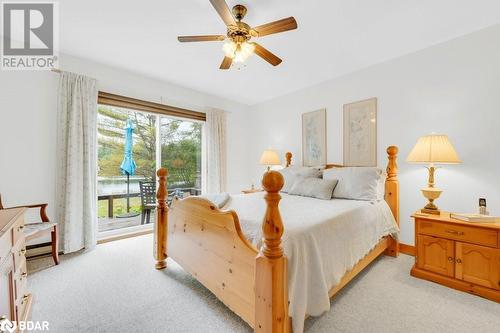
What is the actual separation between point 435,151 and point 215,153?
321 cm

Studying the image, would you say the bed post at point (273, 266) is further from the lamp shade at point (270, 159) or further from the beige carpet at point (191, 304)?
the lamp shade at point (270, 159)

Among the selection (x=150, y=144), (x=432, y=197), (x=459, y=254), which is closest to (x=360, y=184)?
(x=432, y=197)

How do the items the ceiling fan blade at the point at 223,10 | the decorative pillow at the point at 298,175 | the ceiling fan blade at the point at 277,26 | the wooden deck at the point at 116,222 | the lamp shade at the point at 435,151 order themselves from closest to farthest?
the ceiling fan blade at the point at 223,10 < the ceiling fan blade at the point at 277,26 < the lamp shade at the point at 435,151 < the decorative pillow at the point at 298,175 < the wooden deck at the point at 116,222

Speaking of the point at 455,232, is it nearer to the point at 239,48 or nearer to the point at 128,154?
the point at 239,48

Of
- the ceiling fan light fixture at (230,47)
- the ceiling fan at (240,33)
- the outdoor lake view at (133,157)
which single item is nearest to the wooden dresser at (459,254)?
the ceiling fan at (240,33)

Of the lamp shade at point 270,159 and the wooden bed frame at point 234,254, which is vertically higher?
the lamp shade at point 270,159

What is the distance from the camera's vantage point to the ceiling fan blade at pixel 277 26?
1.65 metres

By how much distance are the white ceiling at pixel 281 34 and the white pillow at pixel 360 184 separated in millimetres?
1465

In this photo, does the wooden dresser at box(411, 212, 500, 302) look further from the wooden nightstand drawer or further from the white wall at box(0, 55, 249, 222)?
the white wall at box(0, 55, 249, 222)

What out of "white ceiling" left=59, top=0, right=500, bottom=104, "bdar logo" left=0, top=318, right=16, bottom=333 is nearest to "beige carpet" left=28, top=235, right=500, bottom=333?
"bdar logo" left=0, top=318, right=16, bottom=333

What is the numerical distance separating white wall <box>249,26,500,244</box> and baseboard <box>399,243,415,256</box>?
0.06 m

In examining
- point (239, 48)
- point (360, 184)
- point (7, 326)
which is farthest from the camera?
point (360, 184)

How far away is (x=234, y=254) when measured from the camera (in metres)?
1.44

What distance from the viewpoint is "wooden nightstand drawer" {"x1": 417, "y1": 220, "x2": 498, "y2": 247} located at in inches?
71.3
